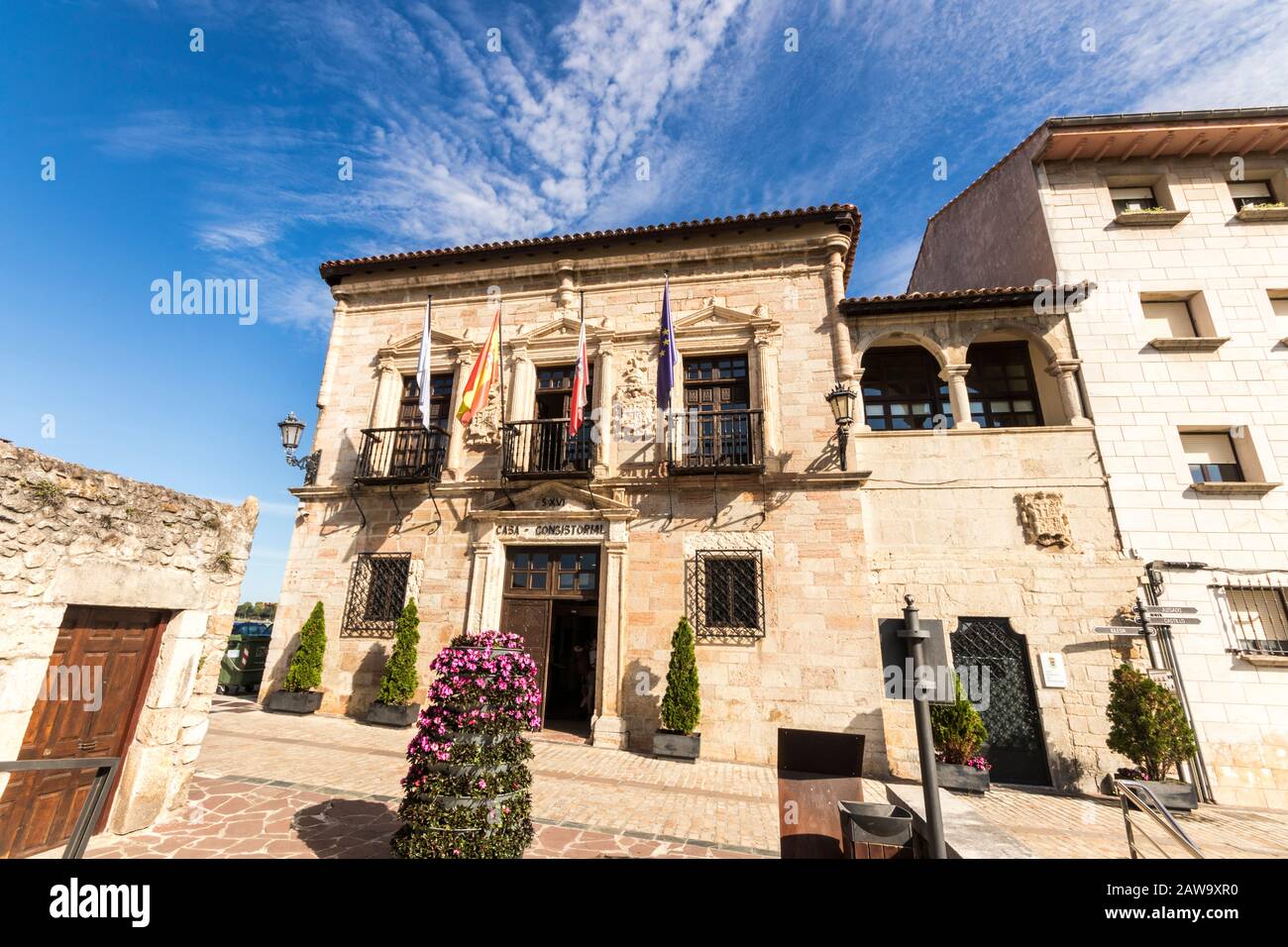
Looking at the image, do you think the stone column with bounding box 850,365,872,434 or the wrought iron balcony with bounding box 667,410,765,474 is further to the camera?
the stone column with bounding box 850,365,872,434

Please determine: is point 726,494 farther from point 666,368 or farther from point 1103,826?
point 1103,826

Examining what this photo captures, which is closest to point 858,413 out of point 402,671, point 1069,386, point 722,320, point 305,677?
point 722,320

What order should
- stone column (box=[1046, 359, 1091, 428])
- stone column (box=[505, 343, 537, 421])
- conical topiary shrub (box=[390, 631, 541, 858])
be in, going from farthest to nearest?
stone column (box=[505, 343, 537, 421])
stone column (box=[1046, 359, 1091, 428])
conical topiary shrub (box=[390, 631, 541, 858])

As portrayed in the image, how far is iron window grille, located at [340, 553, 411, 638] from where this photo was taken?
10.3 meters

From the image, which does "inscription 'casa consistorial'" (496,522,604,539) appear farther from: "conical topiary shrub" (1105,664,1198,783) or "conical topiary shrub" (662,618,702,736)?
"conical topiary shrub" (1105,664,1198,783)

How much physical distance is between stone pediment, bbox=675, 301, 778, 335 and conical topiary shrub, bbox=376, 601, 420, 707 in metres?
8.13

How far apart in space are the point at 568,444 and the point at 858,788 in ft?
27.3

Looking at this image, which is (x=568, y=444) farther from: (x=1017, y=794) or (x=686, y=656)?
(x=1017, y=794)

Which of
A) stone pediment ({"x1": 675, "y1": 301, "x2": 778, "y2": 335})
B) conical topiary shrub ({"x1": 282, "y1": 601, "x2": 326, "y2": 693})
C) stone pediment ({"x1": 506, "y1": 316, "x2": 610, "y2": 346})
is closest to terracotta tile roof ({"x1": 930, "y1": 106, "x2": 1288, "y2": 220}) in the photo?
stone pediment ({"x1": 675, "y1": 301, "x2": 778, "y2": 335})

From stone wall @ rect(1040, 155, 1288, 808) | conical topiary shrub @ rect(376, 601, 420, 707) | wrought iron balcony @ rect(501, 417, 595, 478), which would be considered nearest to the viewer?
stone wall @ rect(1040, 155, 1288, 808)

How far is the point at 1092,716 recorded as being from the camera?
7965 millimetres

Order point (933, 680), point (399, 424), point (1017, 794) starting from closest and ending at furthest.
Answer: point (933, 680) → point (1017, 794) → point (399, 424)

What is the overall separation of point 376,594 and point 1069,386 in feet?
46.8
